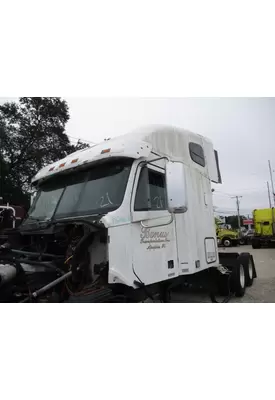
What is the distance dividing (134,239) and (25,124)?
13.6 feet

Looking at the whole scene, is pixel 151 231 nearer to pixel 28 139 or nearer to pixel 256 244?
pixel 28 139

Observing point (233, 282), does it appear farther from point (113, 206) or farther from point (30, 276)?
point (30, 276)

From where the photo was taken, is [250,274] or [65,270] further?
[250,274]

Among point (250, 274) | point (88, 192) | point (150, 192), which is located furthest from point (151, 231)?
point (250, 274)

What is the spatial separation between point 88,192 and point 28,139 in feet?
10.8

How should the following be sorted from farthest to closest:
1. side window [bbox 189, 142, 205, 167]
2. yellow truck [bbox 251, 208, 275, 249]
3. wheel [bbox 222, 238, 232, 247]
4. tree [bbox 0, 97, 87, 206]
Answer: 1. wheel [bbox 222, 238, 232, 247]
2. yellow truck [bbox 251, 208, 275, 249]
3. tree [bbox 0, 97, 87, 206]
4. side window [bbox 189, 142, 205, 167]

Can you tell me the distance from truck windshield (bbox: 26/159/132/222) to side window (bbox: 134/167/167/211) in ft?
0.62

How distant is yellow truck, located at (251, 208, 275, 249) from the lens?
15653mm

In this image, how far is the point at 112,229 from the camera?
2787mm

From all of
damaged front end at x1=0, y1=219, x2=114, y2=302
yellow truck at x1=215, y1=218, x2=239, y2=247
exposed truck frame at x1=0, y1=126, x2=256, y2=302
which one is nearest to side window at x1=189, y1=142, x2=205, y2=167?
exposed truck frame at x1=0, y1=126, x2=256, y2=302

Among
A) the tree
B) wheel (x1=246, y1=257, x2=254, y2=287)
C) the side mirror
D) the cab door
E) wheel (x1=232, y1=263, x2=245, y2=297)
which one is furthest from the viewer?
wheel (x1=246, y1=257, x2=254, y2=287)

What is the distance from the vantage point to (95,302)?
9.82 ft

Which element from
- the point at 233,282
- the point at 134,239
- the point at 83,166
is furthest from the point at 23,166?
the point at 233,282

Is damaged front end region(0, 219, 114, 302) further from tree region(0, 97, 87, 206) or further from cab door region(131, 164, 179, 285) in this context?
tree region(0, 97, 87, 206)
